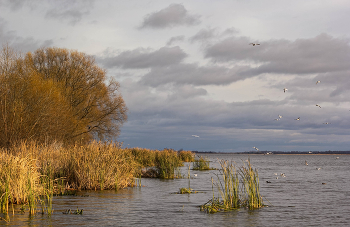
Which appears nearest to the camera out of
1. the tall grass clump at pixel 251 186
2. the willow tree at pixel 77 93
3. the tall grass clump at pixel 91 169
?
the tall grass clump at pixel 251 186

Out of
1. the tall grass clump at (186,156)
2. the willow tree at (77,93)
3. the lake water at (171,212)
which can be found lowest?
the lake water at (171,212)

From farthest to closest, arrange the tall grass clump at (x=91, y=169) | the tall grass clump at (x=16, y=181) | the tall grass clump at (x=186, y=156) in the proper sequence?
1. the tall grass clump at (x=186, y=156)
2. the tall grass clump at (x=91, y=169)
3. the tall grass clump at (x=16, y=181)

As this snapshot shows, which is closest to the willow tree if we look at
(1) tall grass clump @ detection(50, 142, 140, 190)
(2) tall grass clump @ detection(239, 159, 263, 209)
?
(1) tall grass clump @ detection(50, 142, 140, 190)

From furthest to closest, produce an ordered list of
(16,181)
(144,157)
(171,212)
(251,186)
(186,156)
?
(186,156) < (144,157) < (171,212) < (251,186) < (16,181)

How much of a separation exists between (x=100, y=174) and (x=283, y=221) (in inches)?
390

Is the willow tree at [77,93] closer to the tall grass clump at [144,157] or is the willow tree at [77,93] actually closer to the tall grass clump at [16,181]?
the tall grass clump at [144,157]

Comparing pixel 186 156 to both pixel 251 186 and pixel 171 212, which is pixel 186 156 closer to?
pixel 171 212

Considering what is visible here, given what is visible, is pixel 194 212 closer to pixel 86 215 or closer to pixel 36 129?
pixel 86 215

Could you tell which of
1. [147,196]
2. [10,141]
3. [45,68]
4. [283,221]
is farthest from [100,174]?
[45,68]

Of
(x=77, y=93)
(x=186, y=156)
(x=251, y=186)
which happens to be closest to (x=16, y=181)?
(x=251, y=186)

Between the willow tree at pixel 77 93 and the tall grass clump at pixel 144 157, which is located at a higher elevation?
A: the willow tree at pixel 77 93

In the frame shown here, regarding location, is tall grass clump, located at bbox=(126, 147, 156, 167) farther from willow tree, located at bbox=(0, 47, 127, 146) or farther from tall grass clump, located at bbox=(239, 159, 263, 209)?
tall grass clump, located at bbox=(239, 159, 263, 209)

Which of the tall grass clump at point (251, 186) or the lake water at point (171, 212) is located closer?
the lake water at point (171, 212)

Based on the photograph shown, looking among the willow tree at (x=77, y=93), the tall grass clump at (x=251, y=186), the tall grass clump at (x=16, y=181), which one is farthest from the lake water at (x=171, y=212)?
the willow tree at (x=77, y=93)
